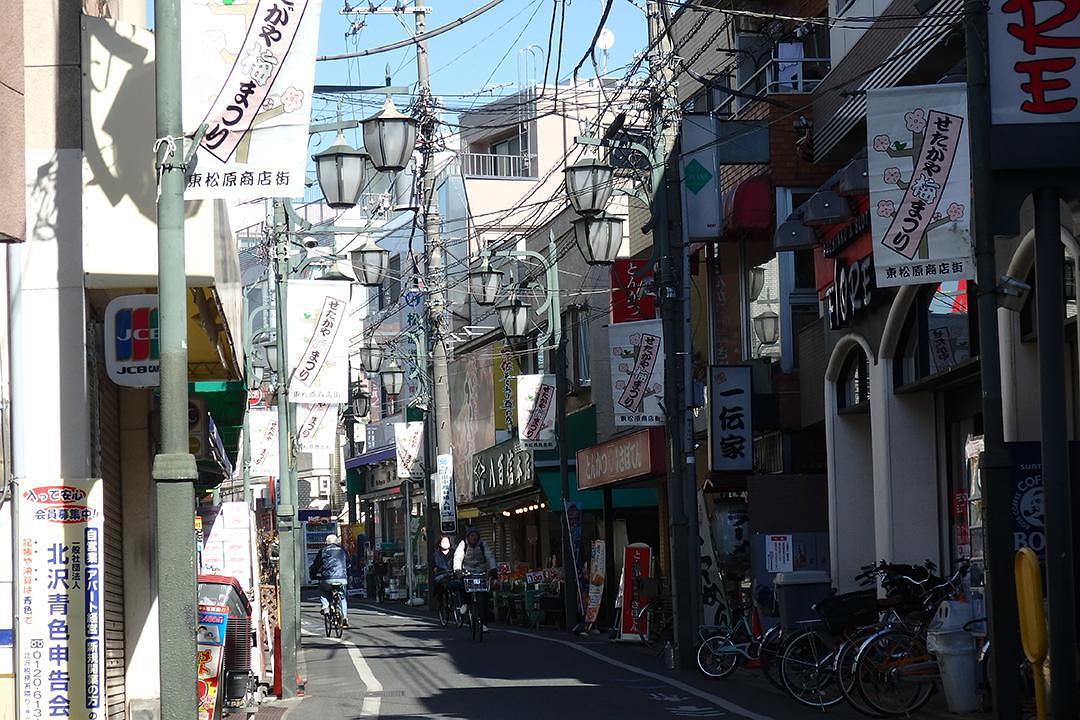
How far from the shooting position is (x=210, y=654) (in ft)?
48.3

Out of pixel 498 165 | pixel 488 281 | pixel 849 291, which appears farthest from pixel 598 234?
pixel 498 165

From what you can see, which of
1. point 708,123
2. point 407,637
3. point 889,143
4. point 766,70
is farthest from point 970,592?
point 407,637

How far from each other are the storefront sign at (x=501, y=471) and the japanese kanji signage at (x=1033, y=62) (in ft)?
85.6

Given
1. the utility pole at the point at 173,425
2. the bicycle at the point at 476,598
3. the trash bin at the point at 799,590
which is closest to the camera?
the utility pole at the point at 173,425

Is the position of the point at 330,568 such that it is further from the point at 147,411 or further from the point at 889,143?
the point at 889,143

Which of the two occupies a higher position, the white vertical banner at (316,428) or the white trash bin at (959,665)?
the white vertical banner at (316,428)

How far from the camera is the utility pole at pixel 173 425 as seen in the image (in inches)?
365

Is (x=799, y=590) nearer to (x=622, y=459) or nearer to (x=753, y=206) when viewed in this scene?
(x=753, y=206)

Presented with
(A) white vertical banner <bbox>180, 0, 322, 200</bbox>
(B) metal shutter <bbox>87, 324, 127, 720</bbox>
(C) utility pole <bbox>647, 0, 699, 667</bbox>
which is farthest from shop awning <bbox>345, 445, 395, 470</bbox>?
(A) white vertical banner <bbox>180, 0, 322, 200</bbox>

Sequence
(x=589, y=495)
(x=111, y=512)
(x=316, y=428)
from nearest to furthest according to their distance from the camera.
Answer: (x=111, y=512), (x=316, y=428), (x=589, y=495)

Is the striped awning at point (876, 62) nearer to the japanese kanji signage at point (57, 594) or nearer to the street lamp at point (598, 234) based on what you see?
the street lamp at point (598, 234)

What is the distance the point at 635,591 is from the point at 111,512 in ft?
49.3

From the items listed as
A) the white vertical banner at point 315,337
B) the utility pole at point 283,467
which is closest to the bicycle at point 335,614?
the utility pole at point 283,467

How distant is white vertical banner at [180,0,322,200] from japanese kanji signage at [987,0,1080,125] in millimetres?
5599
